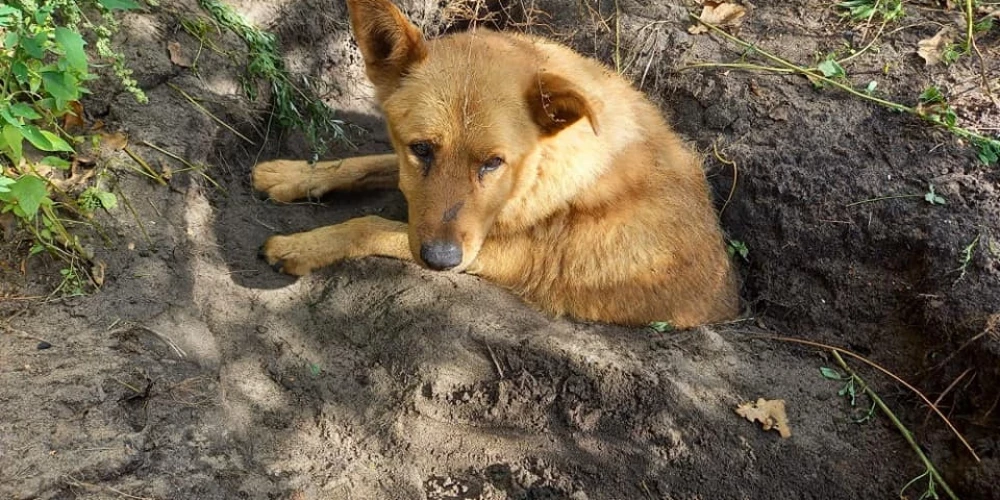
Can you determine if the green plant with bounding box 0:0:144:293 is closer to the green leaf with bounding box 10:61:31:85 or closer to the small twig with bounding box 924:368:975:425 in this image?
the green leaf with bounding box 10:61:31:85

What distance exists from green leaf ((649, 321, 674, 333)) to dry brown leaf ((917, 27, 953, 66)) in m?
2.35

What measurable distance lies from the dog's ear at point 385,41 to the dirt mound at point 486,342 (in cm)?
105

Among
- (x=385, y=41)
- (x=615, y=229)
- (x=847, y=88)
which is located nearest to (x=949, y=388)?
(x=615, y=229)

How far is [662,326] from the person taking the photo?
3.60 meters

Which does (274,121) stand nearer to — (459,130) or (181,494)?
(459,130)

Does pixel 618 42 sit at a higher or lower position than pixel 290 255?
higher

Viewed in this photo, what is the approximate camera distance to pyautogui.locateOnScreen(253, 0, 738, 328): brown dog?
286 centimetres

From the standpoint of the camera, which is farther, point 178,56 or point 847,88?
point 847,88

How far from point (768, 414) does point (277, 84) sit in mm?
3288

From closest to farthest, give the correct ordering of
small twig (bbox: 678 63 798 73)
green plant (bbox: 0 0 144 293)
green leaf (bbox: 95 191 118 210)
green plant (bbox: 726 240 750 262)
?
green plant (bbox: 0 0 144 293), green leaf (bbox: 95 191 118 210), green plant (bbox: 726 240 750 262), small twig (bbox: 678 63 798 73)

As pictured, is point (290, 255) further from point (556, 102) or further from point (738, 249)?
point (738, 249)

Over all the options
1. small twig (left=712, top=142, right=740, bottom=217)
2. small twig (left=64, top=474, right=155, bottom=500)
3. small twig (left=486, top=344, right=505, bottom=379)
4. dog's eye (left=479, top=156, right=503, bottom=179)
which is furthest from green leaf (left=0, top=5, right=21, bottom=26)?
small twig (left=712, top=142, right=740, bottom=217)

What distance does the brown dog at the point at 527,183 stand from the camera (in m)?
2.86

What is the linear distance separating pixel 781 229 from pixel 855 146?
0.65 m
